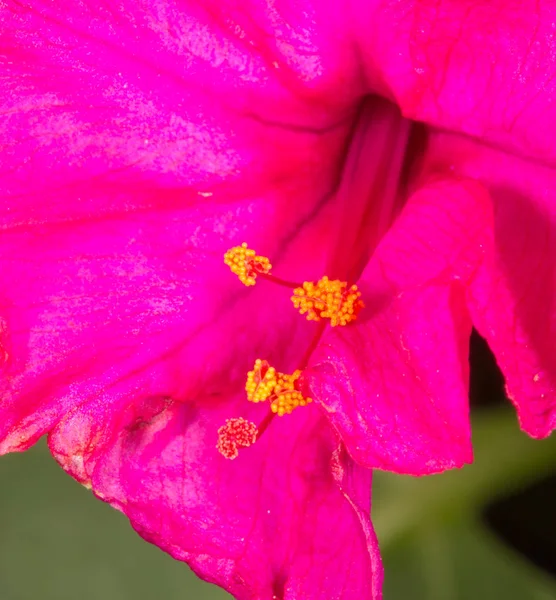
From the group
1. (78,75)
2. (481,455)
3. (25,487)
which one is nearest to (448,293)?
(78,75)

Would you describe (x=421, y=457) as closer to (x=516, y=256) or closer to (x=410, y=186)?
(x=516, y=256)

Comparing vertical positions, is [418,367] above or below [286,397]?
above

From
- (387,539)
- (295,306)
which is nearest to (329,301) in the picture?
(295,306)

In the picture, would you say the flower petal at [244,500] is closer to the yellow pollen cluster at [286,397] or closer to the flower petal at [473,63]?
the yellow pollen cluster at [286,397]

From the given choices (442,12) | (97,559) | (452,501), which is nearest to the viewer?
(442,12)

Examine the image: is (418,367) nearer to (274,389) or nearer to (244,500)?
(274,389)

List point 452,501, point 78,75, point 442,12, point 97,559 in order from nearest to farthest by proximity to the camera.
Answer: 1. point 442,12
2. point 78,75
3. point 97,559
4. point 452,501

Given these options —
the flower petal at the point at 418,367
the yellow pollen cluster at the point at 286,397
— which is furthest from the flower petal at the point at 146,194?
the flower petal at the point at 418,367
